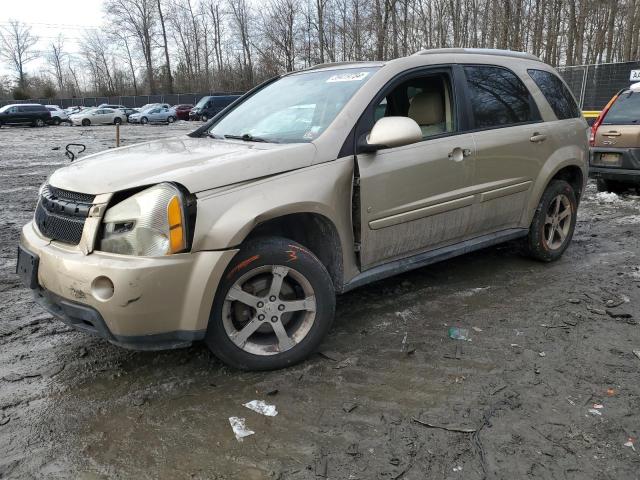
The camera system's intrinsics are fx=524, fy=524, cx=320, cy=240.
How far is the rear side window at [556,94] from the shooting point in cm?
480

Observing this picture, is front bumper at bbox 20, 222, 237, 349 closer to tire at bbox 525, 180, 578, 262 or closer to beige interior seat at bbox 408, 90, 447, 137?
beige interior seat at bbox 408, 90, 447, 137

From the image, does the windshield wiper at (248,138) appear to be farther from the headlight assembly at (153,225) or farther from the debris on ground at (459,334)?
the debris on ground at (459,334)

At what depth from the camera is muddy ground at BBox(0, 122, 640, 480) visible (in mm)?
2367

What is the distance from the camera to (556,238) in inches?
203

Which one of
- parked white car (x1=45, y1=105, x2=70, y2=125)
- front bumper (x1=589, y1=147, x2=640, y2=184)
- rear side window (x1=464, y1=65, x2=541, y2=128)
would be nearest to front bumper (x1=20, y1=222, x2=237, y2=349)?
rear side window (x1=464, y1=65, x2=541, y2=128)

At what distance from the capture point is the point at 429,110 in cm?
407

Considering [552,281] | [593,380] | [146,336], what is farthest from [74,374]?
[552,281]

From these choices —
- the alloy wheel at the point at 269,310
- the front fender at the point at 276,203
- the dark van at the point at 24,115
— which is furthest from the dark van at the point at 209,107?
the alloy wheel at the point at 269,310

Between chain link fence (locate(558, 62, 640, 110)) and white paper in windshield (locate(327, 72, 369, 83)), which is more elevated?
chain link fence (locate(558, 62, 640, 110))

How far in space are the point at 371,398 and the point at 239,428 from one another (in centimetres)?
73

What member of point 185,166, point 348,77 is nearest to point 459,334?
point 348,77

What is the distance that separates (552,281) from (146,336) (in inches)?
139

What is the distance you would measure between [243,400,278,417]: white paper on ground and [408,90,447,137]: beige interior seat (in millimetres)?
2357

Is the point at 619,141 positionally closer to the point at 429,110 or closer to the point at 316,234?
the point at 429,110
